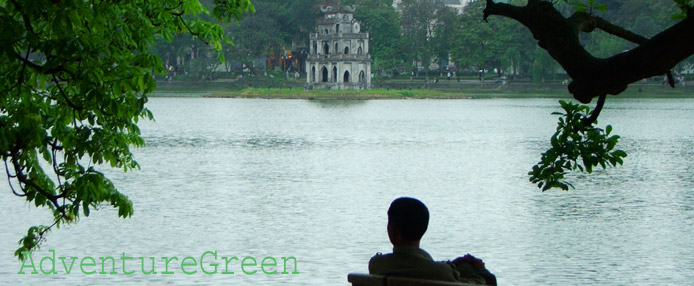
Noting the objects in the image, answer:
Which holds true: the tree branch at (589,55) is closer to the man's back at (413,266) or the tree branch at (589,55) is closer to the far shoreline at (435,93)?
the man's back at (413,266)

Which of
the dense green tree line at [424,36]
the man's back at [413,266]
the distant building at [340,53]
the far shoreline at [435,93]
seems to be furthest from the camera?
the distant building at [340,53]

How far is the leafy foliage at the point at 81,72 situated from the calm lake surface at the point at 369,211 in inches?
302

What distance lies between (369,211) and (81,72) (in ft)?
60.0

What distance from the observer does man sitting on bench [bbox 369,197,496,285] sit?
661 centimetres

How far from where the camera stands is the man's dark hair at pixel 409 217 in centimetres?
662

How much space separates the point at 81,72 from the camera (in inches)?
338

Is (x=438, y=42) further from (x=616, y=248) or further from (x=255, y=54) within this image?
(x=616, y=248)

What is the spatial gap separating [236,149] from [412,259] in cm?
4101

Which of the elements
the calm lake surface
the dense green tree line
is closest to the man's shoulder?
the calm lake surface

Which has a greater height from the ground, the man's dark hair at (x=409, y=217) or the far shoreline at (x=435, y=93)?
the man's dark hair at (x=409, y=217)

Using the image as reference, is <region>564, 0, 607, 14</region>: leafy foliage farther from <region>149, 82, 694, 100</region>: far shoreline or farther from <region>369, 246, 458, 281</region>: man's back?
<region>149, 82, 694, 100</region>: far shoreline

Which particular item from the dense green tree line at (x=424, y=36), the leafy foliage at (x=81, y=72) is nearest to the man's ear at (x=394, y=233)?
the leafy foliage at (x=81, y=72)

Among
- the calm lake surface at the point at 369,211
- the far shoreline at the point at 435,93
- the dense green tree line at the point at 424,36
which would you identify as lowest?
the far shoreline at the point at 435,93

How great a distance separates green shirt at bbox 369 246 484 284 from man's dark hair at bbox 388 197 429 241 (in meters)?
0.09
